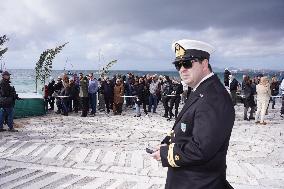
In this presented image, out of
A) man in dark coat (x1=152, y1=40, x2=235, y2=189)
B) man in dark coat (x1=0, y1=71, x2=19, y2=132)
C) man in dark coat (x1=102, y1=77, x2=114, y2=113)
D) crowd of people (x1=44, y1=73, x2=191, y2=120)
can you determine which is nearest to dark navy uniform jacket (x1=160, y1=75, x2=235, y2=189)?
man in dark coat (x1=152, y1=40, x2=235, y2=189)

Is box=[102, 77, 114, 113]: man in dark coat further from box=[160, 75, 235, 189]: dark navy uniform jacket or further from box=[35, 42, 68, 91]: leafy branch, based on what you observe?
box=[160, 75, 235, 189]: dark navy uniform jacket

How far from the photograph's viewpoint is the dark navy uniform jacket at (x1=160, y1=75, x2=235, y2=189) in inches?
89.4

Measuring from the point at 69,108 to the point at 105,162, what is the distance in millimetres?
10434

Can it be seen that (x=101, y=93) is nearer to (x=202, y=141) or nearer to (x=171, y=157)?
(x=171, y=157)

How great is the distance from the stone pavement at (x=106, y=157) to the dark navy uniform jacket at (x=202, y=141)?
391 centimetres

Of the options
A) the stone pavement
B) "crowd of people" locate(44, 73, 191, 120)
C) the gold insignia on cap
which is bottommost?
the stone pavement

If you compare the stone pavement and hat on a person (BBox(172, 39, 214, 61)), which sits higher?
hat on a person (BBox(172, 39, 214, 61))

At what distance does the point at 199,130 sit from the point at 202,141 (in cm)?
8

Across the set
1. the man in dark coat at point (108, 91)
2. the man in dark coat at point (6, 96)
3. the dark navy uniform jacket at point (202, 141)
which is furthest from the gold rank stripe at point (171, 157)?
the man in dark coat at point (108, 91)

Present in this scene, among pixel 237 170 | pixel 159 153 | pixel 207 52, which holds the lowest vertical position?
pixel 237 170

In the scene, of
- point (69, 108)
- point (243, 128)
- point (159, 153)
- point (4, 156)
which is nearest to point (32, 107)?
point (69, 108)

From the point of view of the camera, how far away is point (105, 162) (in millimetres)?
7840

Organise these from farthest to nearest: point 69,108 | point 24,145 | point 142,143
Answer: point 69,108 → point 142,143 → point 24,145

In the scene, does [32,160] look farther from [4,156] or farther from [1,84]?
[1,84]
